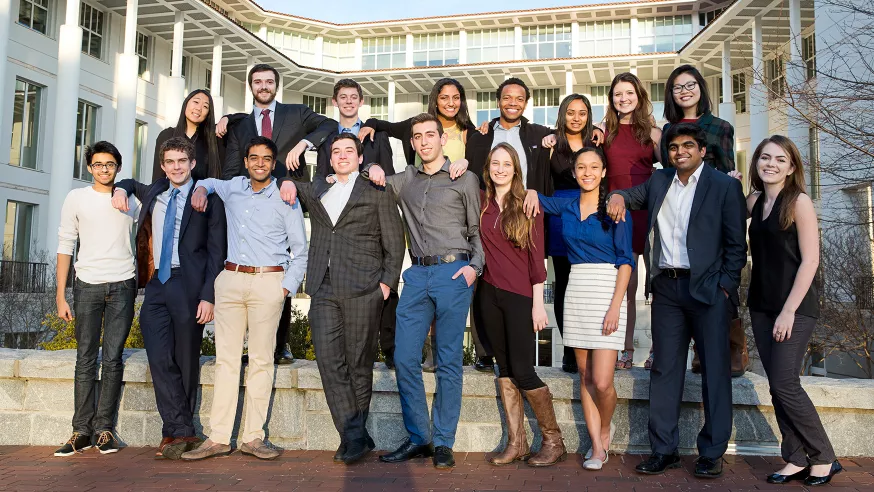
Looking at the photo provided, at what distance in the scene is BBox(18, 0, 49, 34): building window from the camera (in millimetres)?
22969

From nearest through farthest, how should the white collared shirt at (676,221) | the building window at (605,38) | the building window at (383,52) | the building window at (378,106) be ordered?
the white collared shirt at (676,221) → the building window at (605,38) → the building window at (378,106) → the building window at (383,52)

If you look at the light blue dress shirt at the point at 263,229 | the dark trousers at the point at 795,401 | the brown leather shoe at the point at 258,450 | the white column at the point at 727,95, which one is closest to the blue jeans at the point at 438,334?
the light blue dress shirt at the point at 263,229

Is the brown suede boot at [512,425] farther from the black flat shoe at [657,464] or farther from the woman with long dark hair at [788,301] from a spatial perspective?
the woman with long dark hair at [788,301]

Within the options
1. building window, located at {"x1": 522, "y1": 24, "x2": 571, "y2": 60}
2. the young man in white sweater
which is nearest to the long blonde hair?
the young man in white sweater

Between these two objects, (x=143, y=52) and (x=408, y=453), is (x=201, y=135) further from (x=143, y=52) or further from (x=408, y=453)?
(x=143, y=52)

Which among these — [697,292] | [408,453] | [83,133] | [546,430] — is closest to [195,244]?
[408,453]

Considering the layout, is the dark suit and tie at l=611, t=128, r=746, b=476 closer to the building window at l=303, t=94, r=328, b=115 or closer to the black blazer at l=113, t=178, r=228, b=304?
the black blazer at l=113, t=178, r=228, b=304

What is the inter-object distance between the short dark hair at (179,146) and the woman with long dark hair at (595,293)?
300cm

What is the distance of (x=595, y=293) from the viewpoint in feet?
16.7

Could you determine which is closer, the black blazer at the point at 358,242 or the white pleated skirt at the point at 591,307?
the white pleated skirt at the point at 591,307

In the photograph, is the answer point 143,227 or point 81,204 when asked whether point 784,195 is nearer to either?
point 143,227

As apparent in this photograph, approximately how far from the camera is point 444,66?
1359 inches

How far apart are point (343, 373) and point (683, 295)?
2486mm

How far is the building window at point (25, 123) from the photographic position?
22594mm
